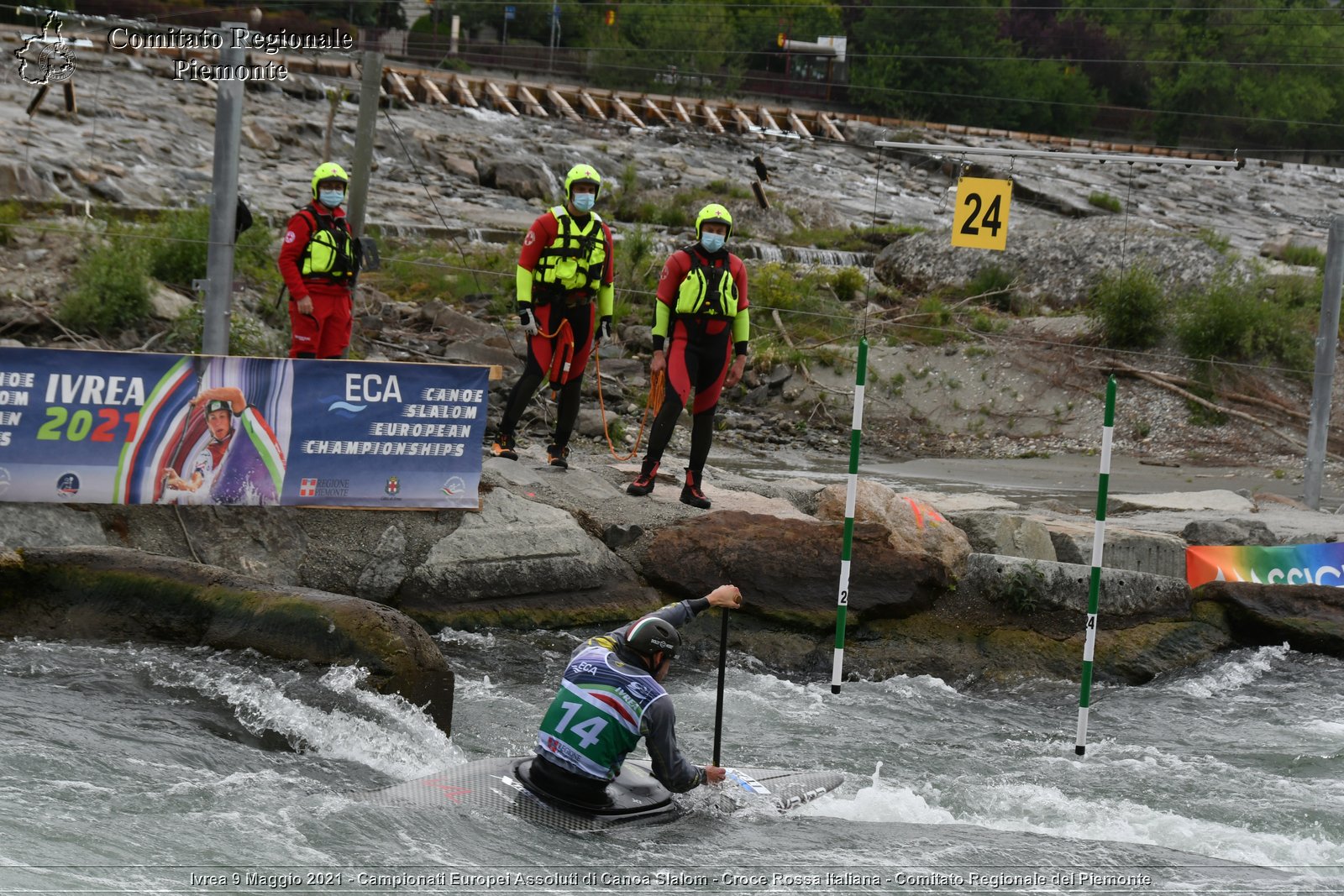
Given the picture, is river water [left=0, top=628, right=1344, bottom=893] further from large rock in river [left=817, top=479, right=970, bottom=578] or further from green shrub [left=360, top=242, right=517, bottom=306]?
green shrub [left=360, top=242, right=517, bottom=306]

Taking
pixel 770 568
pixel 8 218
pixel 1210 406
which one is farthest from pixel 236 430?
pixel 1210 406

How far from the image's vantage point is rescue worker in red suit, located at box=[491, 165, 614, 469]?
9.62 meters

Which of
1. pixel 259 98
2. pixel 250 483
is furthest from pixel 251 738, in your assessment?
pixel 259 98

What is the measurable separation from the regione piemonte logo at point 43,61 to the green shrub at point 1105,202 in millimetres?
23988

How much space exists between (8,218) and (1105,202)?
2820 cm

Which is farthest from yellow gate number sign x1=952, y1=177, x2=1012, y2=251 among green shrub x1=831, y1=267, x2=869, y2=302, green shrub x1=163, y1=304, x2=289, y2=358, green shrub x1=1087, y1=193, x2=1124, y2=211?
green shrub x1=1087, y1=193, x2=1124, y2=211

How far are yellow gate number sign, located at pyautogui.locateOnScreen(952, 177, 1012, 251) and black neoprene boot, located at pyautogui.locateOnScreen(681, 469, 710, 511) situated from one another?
16.4ft

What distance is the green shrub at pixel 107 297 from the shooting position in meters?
12.6

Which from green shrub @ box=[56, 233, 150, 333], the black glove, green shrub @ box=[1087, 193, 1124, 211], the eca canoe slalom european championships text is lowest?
the eca canoe slalom european championships text

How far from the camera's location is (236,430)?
858 cm

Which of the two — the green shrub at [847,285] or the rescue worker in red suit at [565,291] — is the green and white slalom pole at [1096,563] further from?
the green shrub at [847,285]

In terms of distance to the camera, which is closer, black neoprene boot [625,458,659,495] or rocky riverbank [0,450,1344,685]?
rocky riverbank [0,450,1344,685]

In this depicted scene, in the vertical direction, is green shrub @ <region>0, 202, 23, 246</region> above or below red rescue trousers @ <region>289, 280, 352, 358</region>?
above

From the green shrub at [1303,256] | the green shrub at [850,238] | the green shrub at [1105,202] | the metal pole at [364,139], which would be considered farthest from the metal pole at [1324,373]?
the green shrub at [1105,202]
